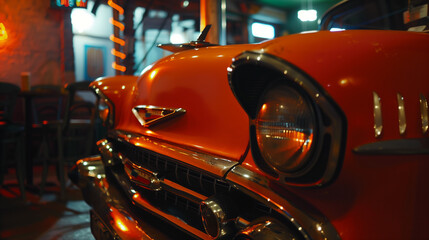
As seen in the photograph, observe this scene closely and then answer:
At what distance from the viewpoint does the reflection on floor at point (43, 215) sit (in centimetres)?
232

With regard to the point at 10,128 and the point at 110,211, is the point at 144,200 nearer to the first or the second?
the point at 110,211

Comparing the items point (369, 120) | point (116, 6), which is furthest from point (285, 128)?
point (116, 6)

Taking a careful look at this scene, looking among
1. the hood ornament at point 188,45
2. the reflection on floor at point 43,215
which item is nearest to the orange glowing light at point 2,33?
the reflection on floor at point 43,215

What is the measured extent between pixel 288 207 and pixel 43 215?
2.63 meters

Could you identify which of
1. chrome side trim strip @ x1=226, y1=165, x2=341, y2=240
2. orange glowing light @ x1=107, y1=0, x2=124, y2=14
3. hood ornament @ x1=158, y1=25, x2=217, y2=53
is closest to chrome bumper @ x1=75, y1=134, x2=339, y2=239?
chrome side trim strip @ x1=226, y1=165, x2=341, y2=240

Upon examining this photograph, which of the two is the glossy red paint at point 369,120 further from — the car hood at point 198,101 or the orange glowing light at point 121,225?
the orange glowing light at point 121,225

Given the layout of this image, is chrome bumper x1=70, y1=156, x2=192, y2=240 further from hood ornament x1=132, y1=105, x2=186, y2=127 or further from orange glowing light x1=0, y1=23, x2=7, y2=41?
orange glowing light x1=0, y1=23, x2=7, y2=41

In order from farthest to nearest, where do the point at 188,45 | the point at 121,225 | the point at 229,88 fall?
the point at 188,45 < the point at 121,225 < the point at 229,88

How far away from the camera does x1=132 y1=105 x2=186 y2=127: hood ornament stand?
3.40 ft

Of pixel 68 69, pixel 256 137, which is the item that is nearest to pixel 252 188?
pixel 256 137

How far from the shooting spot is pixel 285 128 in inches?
24.2

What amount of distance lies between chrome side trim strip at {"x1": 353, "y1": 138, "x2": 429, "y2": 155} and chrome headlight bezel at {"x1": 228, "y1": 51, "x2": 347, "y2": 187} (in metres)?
0.04

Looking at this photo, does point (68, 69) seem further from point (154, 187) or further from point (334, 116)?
point (334, 116)

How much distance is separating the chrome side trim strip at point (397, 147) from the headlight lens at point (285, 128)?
0.27ft
